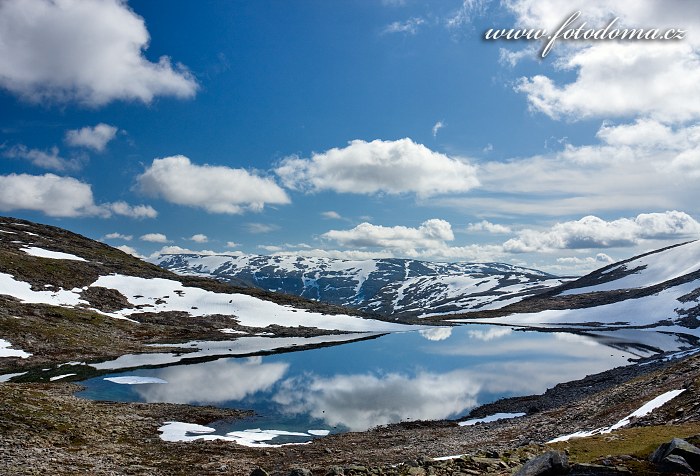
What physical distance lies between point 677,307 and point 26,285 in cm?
20961

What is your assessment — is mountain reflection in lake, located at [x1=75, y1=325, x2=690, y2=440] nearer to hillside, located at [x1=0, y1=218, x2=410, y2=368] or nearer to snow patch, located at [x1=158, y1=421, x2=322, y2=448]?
snow patch, located at [x1=158, y1=421, x2=322, y2=448]

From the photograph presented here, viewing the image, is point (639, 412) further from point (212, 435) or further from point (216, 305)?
point (216, 305)

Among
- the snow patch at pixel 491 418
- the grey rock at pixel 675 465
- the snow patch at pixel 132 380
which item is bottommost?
the snow patch at pixel 132 380

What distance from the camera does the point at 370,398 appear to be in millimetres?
53750

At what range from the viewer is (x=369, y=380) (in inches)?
2586

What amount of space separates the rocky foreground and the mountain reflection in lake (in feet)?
17.7

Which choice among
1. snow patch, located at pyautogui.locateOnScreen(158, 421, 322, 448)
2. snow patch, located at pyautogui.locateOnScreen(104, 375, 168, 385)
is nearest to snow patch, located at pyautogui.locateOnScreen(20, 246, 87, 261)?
snow patch, located at pyautogui.locateOnScreen(104, 375, 168, 385)

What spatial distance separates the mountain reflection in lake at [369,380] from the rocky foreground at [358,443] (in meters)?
5.39

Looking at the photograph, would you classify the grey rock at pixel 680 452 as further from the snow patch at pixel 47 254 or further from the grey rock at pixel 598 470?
the snow patch at pixel 47 254

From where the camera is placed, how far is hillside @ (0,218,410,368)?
7969cm

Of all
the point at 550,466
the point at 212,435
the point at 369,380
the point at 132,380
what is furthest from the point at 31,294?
the point at 550,466

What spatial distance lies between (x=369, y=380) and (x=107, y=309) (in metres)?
83.5

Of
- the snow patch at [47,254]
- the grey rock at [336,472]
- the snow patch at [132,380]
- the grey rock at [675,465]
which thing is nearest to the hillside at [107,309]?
the snow patch at [47,254]

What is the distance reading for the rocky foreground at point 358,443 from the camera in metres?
19.0
